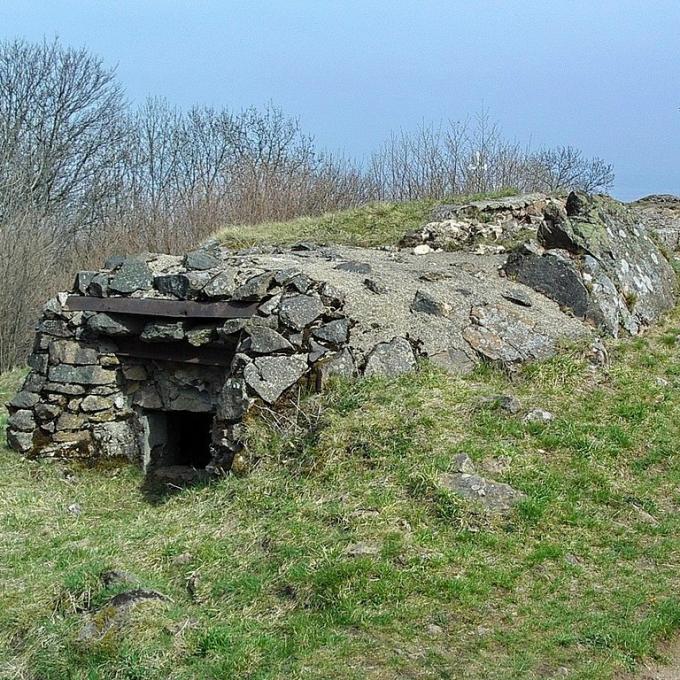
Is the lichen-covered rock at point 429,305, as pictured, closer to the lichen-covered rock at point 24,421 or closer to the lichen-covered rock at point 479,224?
the lichen-covered rock at point 479,224

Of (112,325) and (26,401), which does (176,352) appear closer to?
(112,325)

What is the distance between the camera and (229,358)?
24.6ft

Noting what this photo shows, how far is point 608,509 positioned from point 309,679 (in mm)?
2402

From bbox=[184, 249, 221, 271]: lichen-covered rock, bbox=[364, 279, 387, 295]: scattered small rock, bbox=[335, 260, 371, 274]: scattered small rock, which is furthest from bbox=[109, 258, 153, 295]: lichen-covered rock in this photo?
bbox=[364, 279, 387, 295]: scattered small rock

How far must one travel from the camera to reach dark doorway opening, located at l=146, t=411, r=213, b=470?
8078mm

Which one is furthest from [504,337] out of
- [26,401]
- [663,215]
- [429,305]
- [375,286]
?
[663,215]

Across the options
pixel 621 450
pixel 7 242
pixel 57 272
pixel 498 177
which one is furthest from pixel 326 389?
pixel 57 272

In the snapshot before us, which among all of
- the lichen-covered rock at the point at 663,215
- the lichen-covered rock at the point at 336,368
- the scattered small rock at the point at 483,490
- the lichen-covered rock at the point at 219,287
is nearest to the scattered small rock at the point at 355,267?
the lichen-covered rock at the point at 219,287

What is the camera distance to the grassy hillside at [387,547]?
400 centimetres

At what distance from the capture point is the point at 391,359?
22.3 feet

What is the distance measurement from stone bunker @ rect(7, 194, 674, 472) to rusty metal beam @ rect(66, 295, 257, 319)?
13 millimetres

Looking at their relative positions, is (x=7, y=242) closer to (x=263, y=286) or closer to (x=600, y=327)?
(x=263, y=286)

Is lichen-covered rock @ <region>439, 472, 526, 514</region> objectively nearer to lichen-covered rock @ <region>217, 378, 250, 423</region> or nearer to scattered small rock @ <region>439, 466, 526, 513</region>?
scattered small rock @ <region>439, 466, 526, 513</region>

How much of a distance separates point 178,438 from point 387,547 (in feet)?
13.9
